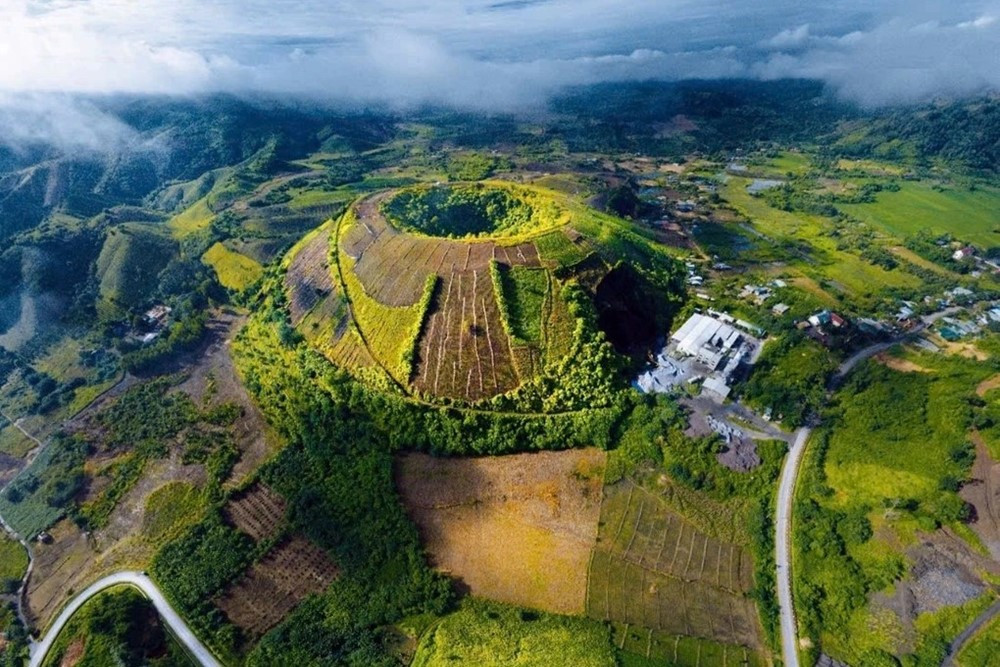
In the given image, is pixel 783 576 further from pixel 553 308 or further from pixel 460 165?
pixel 460 165

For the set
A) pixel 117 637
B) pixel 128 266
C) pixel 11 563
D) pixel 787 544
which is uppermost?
pixel 787 544

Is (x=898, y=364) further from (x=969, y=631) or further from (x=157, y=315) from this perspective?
(x=157, y=315)

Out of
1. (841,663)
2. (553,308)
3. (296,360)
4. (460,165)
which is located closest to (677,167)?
(460,165)

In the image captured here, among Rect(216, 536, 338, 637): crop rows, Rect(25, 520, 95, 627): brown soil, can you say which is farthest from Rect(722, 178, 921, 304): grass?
Rect(25, 520, 95, 627): brown soil

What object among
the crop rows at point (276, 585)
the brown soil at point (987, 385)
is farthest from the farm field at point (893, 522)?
the crop rows at point (276, 585)

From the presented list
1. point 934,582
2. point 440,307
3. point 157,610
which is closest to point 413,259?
point 440,307

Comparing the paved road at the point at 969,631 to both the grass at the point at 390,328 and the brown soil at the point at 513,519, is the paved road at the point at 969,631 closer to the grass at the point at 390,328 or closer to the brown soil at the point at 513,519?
the brown soil at the point at 513,519
